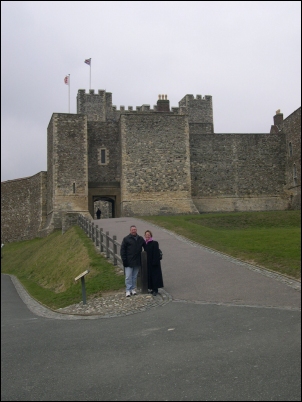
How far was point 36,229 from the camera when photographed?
112ft

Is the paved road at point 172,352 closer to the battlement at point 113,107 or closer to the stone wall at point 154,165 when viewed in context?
the stone wall at point 154,165

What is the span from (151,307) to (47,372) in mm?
4895

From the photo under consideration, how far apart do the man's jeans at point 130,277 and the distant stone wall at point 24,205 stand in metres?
23.9

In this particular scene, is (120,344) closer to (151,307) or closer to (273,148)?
(151,307)

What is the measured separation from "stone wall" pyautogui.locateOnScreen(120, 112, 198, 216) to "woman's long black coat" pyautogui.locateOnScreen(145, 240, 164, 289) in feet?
62.4

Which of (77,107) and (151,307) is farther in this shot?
(77,107)

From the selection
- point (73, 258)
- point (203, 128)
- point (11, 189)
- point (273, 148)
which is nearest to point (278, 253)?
point (73, 258)

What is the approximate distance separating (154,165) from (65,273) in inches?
667

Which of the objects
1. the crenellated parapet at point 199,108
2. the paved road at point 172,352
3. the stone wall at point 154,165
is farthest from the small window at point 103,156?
the paved road at point 172,352

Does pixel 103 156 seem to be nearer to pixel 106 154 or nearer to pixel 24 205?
pixel 106 154

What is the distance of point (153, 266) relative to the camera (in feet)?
34.9

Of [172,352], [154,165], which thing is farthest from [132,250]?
[154,165]

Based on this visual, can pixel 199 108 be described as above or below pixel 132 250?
above

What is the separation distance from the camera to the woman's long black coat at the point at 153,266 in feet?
34.5
